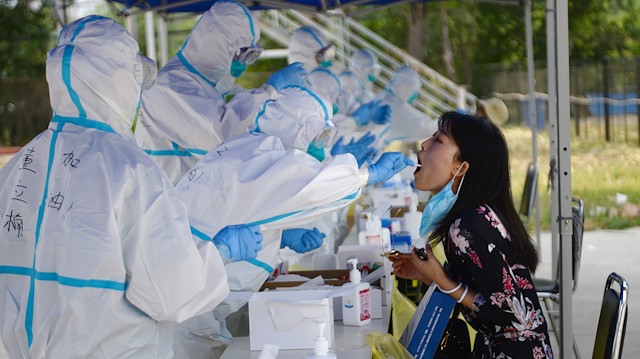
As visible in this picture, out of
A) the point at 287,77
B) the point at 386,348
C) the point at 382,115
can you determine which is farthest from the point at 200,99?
the point at 382,115

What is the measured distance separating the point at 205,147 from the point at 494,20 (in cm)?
1754

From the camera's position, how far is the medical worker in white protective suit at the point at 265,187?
2.55 m

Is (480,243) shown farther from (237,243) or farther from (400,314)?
(237,243)

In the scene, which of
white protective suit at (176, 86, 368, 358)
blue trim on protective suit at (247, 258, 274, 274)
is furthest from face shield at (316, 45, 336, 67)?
blue trim on protective suit at (247, 258, 274, 274)

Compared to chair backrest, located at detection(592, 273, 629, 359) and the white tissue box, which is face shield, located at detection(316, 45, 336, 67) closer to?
the white tissue box

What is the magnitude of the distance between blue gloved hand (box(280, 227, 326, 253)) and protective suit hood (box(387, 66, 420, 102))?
5.25m

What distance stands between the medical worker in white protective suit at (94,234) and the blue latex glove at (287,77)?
2235mm

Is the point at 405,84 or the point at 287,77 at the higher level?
the point at 405,84

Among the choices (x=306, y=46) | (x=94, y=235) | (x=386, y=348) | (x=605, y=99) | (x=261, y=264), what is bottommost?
(x=386, y=348)

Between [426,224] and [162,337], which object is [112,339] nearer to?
[162,337]

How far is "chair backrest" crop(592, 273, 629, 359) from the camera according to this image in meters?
1.99

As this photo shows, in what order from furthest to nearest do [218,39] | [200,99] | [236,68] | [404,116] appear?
[404,116] < [236,68] < [218,39] < [200,99]

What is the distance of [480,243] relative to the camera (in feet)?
7.32

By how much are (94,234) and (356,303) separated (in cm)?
106
